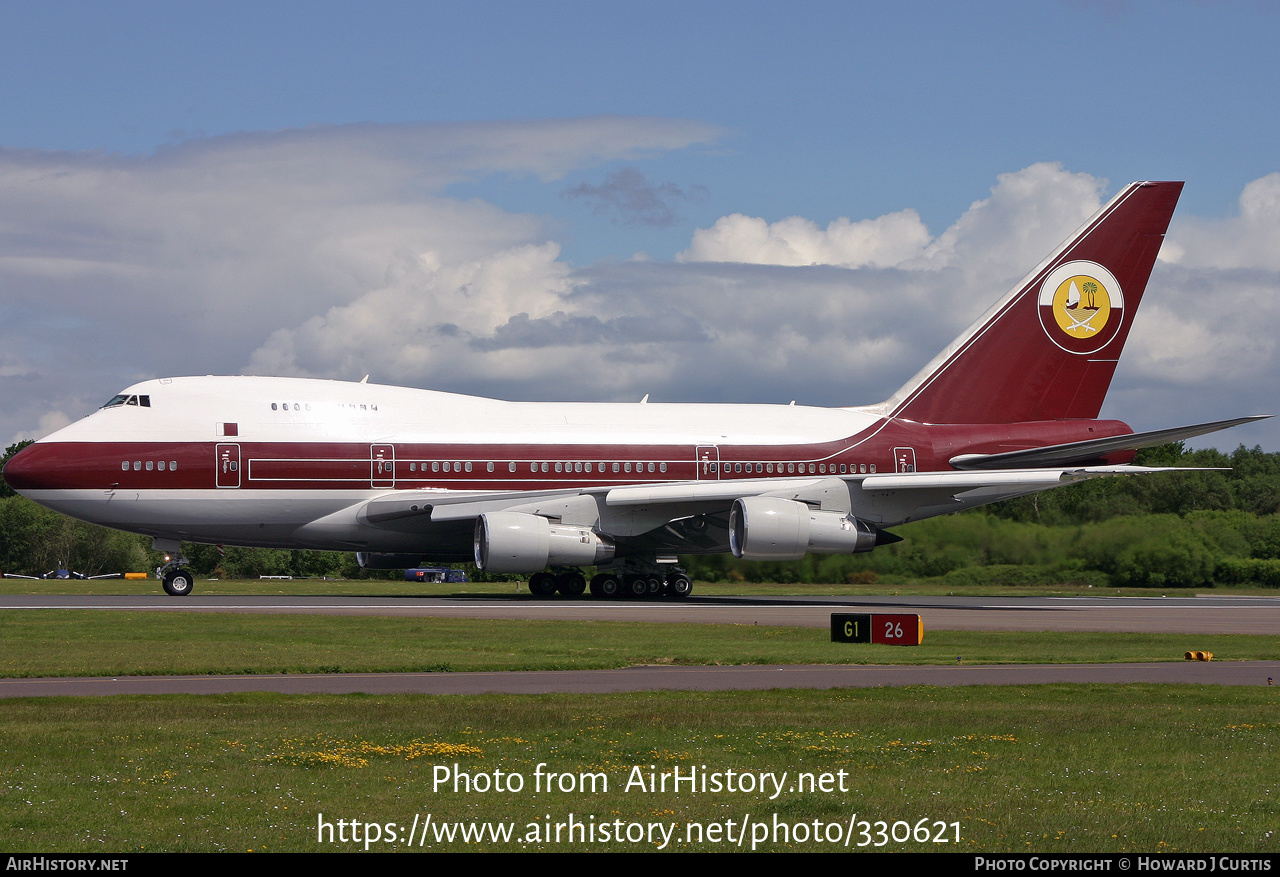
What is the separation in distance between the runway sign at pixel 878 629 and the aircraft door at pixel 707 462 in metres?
14.7

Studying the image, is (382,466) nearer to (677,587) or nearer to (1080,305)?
(677,587)

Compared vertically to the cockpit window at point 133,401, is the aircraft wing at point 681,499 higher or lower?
lower

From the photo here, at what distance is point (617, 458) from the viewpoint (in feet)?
123

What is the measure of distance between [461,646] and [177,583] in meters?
18.7

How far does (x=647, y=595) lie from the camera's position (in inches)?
1497

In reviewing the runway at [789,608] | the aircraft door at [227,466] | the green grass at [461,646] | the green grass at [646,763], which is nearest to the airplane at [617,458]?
the aircraft door at [227,466]

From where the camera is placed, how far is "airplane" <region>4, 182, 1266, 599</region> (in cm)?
3466

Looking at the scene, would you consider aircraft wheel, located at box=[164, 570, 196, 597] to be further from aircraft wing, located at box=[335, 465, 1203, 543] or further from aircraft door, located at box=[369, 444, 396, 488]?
aircraft door, located at box=[369, 444, 396, 488]

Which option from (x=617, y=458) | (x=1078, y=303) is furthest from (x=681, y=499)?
(x=1078, y=303)

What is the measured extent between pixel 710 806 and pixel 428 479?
91.7 ft

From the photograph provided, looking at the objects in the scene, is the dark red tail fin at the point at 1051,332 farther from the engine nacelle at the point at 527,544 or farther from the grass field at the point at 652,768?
the grass field at the point at 652,768

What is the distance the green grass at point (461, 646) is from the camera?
733 inches
